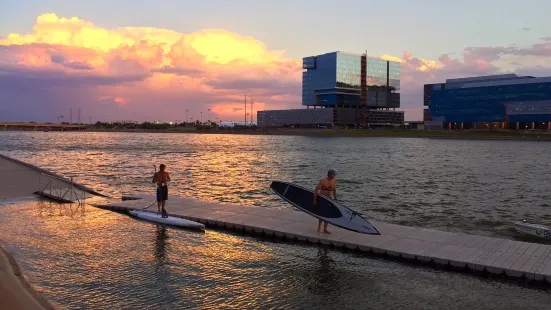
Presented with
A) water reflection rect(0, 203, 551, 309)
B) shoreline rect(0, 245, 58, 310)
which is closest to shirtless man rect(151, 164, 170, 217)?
water reflection rect(0, 203, 551, 309)

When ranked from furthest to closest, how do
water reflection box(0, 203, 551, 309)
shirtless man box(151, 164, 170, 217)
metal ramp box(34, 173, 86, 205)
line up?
metal ramp box(34, 173, 86, 205) → shirtless man box(151, 164, 170, 217) → water reflection box(0, 203, 551, 309)

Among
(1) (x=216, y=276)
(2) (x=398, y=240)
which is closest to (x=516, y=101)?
(2) (x=398, y=240)

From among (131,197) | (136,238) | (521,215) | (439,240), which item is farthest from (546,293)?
(131,197)

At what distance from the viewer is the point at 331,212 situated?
57.1ft

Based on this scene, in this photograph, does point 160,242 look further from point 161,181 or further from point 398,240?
point 398,240

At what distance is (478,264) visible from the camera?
14.3m

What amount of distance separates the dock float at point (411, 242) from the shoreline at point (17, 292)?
880cm

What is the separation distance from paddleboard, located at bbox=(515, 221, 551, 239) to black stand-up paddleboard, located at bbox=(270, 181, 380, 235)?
351 inches

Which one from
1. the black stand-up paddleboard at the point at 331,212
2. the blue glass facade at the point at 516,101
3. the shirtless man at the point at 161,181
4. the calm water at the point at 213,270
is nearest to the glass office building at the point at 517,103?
the blue glass facade at the point at 516,101

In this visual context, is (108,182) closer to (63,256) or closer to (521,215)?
A: (63,256)

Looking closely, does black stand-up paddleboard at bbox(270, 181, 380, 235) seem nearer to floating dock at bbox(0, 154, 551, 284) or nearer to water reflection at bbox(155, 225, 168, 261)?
floating dock at bbox(0, 154, 551, 284)

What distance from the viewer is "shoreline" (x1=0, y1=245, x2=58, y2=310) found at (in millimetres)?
9828

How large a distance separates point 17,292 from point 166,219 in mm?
9962

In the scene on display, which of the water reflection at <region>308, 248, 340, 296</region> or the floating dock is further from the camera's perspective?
the floating dock
